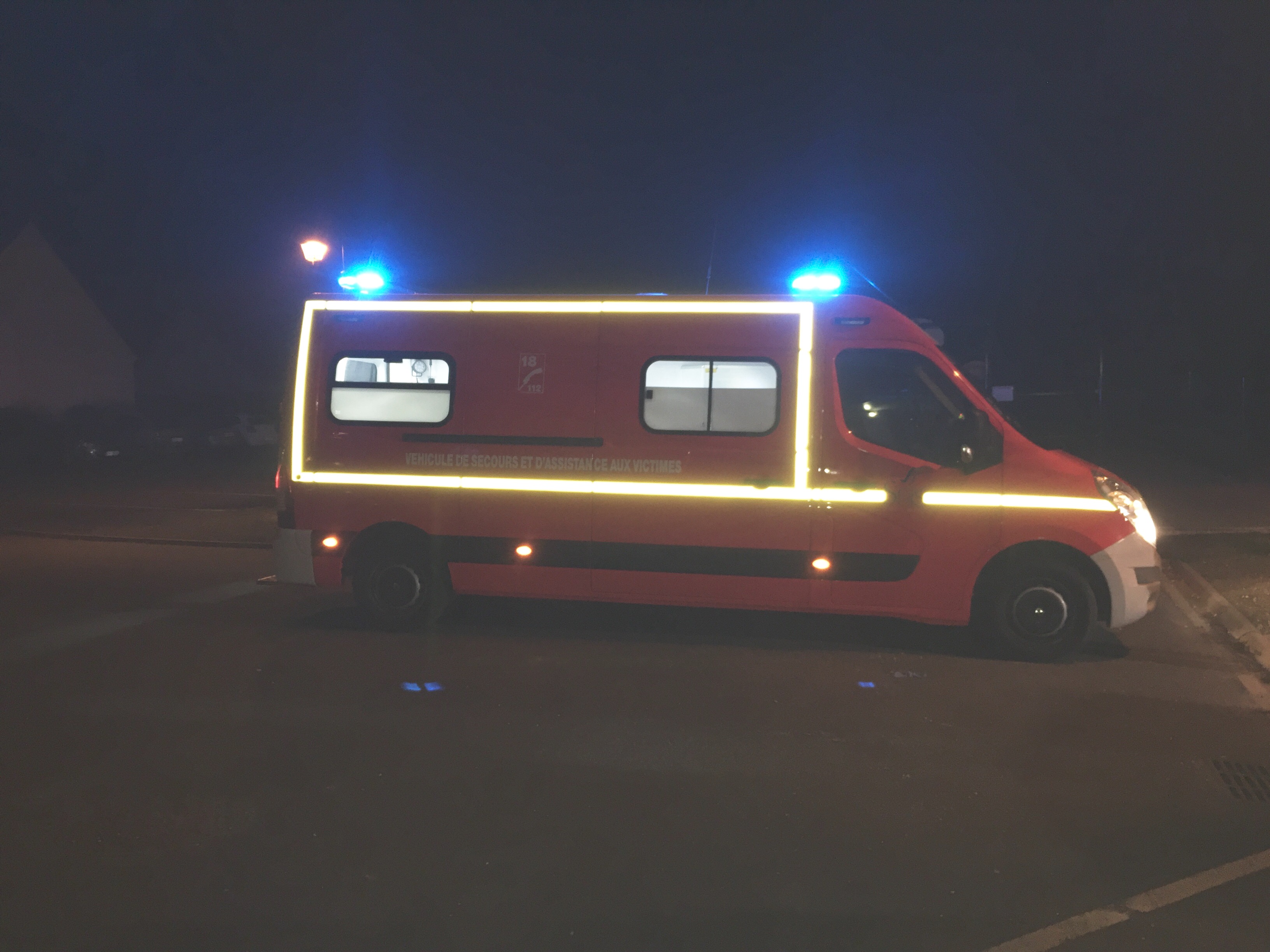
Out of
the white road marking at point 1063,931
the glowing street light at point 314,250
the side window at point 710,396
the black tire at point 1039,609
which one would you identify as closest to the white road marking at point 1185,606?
the black tire at point 1039,609

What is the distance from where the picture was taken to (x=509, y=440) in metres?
7.85

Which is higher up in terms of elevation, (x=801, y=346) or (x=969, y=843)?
(x=801, y=346)

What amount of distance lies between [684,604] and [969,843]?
144 inches

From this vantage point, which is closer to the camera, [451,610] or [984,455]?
[984,455]

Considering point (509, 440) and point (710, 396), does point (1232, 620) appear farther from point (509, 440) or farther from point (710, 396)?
point (509, 440)

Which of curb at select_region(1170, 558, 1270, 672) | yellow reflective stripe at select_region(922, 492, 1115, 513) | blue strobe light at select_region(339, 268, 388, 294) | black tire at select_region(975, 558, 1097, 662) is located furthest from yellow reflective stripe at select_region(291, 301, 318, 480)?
curb at select_region(1170, 558, 1270, 672)

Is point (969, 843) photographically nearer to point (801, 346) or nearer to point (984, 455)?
Result: point (984, 455)

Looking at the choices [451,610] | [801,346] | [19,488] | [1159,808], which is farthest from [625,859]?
[19,488]

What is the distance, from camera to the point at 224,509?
54.6 ft

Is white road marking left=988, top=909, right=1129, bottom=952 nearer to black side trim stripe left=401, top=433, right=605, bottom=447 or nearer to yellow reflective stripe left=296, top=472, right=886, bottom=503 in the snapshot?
yellow reflective stripe left=296, top=472, right=886, bottom=503

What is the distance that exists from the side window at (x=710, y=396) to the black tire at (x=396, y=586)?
7.42 feet

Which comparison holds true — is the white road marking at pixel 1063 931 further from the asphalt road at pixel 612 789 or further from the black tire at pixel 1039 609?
the black tire at pixel 1039 609

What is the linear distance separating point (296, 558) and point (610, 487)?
8.90ft

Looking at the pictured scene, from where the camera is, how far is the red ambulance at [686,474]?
7188 mm
